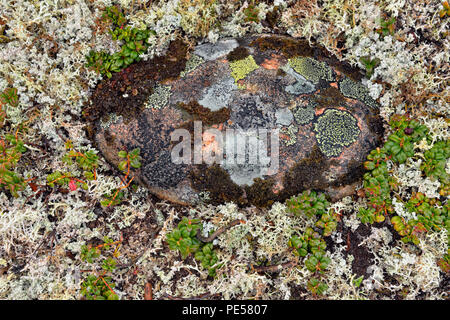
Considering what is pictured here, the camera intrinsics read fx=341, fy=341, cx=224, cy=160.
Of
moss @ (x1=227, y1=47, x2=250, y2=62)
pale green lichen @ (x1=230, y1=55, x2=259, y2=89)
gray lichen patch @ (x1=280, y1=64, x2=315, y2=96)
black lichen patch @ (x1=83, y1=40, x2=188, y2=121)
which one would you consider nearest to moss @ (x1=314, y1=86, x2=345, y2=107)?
gray lichen patch @ (x1=280, y1=64, x2=315, y2=96)

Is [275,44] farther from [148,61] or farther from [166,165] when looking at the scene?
[166,165]

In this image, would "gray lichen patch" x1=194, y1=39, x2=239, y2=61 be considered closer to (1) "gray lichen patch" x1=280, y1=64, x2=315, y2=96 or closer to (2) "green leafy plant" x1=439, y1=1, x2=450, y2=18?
(1) "gray lichen patch" x1=280, y1=64, x2=315, y2=96

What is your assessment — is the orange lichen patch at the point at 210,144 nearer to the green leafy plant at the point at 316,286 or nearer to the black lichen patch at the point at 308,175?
the black lichen patch at the point at 308,175

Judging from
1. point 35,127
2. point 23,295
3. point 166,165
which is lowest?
point 23,295
